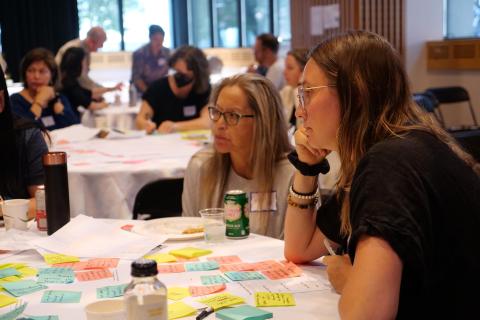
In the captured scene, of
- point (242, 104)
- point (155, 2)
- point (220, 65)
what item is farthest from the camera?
point (155, 2)

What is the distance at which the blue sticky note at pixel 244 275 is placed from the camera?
1.82m

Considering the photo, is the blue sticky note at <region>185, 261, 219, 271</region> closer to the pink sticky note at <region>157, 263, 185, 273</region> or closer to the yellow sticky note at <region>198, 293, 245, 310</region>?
the pink sticky note at <region>157, 263, 185, 273</region>

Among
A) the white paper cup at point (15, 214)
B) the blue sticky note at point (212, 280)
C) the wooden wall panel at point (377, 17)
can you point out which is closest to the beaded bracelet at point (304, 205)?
the blue sticky note at point (212, 280)

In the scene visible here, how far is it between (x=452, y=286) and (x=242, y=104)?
1603 millimetres

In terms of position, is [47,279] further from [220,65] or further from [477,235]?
[220,65]

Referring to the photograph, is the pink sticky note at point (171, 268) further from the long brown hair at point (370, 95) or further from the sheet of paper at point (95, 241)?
the long brown hair at point (370, 95)

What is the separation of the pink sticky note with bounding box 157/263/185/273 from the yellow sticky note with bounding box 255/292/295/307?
323 millimetres

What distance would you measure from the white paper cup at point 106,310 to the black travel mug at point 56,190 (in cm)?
85

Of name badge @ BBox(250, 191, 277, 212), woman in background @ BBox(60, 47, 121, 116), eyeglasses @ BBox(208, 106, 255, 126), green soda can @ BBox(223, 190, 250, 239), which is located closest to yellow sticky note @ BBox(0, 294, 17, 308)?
green soda can @ BBox(223, 190, 250, 239)

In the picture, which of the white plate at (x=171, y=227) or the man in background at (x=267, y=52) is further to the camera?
the man in background at (x=267, y=52)

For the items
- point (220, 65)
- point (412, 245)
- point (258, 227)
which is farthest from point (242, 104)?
point (220, 65)

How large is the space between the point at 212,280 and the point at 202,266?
14 cm

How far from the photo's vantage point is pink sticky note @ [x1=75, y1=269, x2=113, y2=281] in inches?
73.0

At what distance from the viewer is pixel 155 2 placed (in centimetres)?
1317
